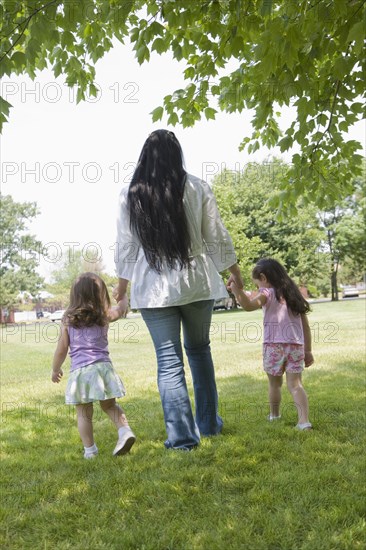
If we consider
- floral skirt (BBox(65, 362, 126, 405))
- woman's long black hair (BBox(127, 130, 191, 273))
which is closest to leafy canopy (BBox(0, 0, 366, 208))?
woman's long black hair (BBox(127, 130, 191, 273))

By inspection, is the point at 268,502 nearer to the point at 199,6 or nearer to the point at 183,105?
the point at 199,6

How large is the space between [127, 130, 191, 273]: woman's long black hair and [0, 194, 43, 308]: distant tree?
49690 millimetres

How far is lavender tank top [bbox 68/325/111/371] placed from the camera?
3.69 m

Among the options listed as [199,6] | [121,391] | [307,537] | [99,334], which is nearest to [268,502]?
[307,537]

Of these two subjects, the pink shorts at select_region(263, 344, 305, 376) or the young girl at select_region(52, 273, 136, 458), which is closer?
the young girl at select_region(52, 273, 136, 458)

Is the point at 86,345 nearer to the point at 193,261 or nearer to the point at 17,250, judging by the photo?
the point at 193,261

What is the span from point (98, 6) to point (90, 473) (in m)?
3.47

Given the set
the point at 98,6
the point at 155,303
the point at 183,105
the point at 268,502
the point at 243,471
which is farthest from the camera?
the point at 183,105

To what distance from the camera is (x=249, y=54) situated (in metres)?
4.88

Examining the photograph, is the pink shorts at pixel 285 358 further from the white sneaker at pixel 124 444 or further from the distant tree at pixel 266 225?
the distant tree at pixel 266 225

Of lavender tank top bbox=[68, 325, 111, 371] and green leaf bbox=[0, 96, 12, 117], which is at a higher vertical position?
green leaf bbox=[0, 96, 12, 117]

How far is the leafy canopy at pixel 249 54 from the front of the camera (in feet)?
10.6

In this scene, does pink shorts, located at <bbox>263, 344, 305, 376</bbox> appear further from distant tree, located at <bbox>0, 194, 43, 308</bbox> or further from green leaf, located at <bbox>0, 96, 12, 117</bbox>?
distant tree, located at <bbox>0, 194, 43, 308</bbox>

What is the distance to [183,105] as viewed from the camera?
5.52 metres
